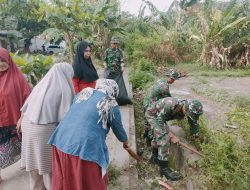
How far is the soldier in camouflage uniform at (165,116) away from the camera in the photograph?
3986 millimetres

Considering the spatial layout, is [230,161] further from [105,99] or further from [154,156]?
[105,99]

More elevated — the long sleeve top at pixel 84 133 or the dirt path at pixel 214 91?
the long sleeve top at pixel 84 133

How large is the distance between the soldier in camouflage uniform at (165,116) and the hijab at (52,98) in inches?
63.2

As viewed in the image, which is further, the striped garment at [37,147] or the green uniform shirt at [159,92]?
the green uniform shirt at [159,92]

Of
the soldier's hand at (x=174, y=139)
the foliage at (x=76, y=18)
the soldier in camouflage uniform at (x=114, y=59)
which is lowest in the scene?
the soldier's hand at (x=174, y=139)

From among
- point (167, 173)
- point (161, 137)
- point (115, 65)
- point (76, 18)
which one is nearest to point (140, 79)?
point (115, 65)

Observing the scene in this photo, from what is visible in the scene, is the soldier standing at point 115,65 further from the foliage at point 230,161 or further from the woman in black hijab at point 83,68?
the foliage at point 230,161

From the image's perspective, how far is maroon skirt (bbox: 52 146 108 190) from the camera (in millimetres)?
2503

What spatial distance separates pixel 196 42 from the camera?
1303cm

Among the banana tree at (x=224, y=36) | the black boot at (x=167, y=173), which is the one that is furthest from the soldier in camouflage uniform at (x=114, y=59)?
the banana tree at (x=224, y=36)

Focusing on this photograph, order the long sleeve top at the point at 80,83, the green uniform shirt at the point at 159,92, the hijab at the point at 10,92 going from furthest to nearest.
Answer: the long sleeve top at the point at 80,83 → the green uniform shirt at the point at 159,92 → the hijab at the point at 10,92

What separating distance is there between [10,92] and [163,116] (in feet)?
6.59

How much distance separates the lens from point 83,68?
4477mm

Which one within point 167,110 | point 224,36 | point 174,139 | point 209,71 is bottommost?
point 209,71
